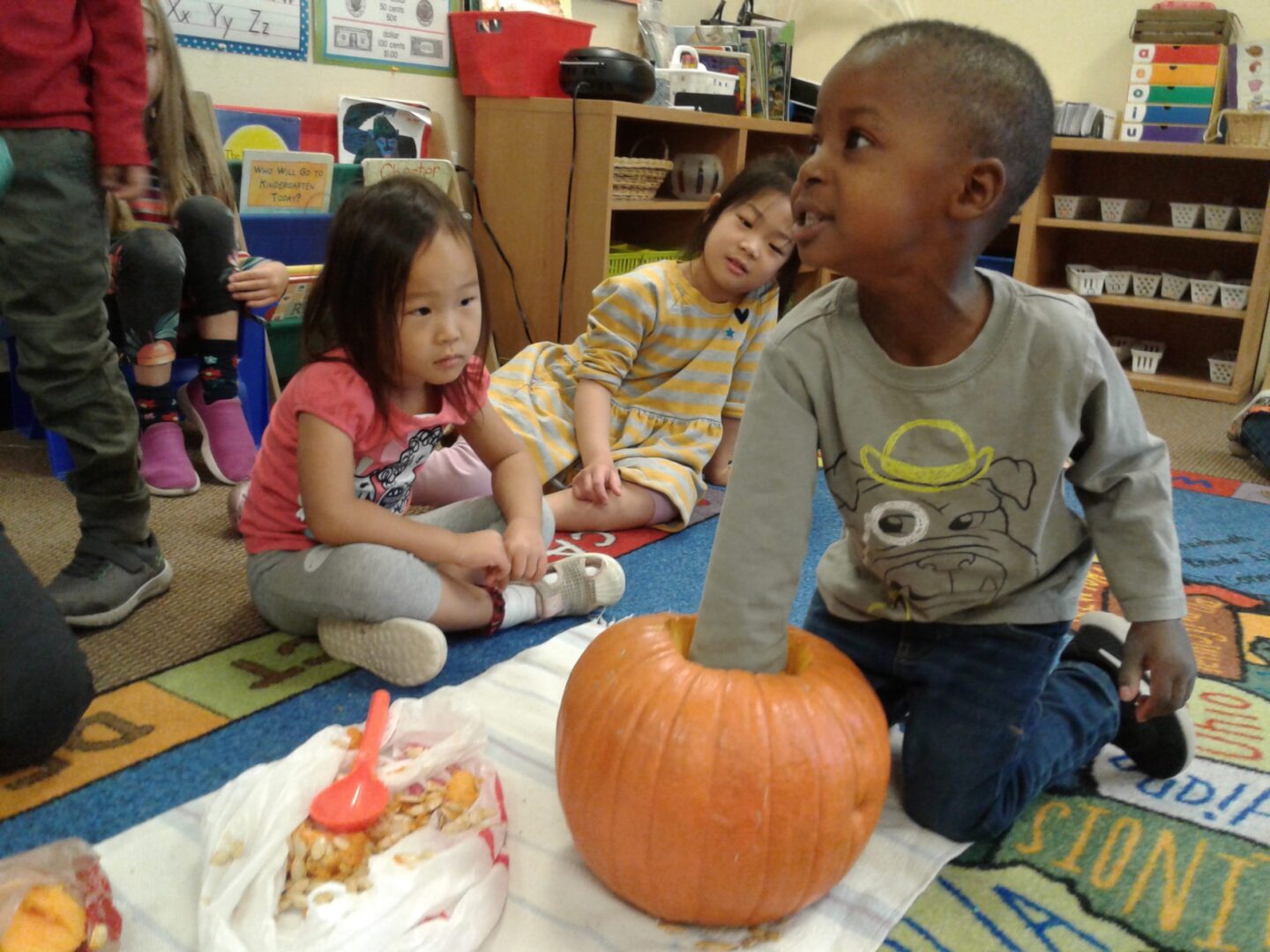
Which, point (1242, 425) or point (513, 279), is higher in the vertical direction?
point (513, 279)

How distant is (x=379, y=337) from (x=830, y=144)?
0.58m

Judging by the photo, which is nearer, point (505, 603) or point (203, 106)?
point (505, 603)

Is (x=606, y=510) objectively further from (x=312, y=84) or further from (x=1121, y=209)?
(x=1121, y=209)

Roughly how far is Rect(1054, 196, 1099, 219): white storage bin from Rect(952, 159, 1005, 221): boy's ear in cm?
285

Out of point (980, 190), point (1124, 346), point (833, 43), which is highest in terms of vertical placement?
point (833, 43)

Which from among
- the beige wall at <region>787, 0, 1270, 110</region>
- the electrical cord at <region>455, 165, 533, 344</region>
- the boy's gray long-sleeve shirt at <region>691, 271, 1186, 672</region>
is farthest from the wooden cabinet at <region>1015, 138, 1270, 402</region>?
the boy's gray long-sleeve shirt at <region>691, 271, 1186, 672</region>

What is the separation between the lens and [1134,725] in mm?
1077

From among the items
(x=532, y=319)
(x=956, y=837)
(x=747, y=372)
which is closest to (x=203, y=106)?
(x=532, y=319)

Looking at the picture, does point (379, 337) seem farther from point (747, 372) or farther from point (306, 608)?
point (747, 372)

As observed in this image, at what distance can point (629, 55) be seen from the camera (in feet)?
8.36

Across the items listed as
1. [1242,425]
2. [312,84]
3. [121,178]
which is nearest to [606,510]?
[121,178]

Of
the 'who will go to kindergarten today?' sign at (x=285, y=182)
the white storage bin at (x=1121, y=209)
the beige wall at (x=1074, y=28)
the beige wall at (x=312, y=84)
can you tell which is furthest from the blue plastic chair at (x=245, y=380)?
the white storage bin at (x=1121, y=209)

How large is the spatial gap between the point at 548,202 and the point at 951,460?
191cm

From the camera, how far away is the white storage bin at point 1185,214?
3.19 meters
